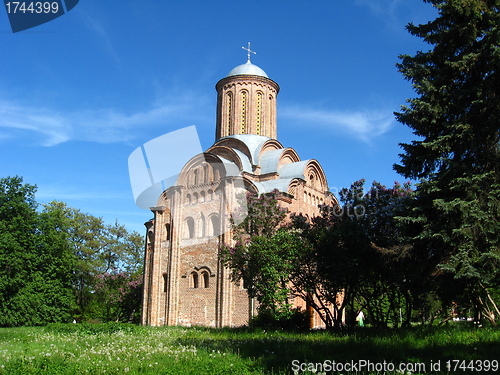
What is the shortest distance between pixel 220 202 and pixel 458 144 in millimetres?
13332

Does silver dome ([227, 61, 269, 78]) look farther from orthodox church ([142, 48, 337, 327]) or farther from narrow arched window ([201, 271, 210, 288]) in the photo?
narrow arched window ([201, 271, 210, 288])

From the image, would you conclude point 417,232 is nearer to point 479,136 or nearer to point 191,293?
point 479,136

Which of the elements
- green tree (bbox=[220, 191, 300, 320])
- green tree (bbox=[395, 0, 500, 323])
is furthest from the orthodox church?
green tree (bbox=[395, 0, 500, 323])

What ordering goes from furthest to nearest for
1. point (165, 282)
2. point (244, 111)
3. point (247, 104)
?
1. point (244, 111)
2. point (247, 104)
3. point (165, 282)

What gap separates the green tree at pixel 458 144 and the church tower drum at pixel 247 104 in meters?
15.6

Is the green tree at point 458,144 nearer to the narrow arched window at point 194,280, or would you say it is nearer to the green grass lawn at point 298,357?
the green grass lawn at point 298,357

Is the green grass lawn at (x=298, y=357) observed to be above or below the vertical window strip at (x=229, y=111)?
below

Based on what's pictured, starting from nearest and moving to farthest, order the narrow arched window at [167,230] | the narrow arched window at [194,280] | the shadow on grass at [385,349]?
1. the shadow on grass at [385,349]
2. the narrow arched window at [194,280]
3. the narrow arched window at [167,230]

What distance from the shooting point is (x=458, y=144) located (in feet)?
34.2

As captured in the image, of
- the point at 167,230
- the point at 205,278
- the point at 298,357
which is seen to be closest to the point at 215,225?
the point at 205,278

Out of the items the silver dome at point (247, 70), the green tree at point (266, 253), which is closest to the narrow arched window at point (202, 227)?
the green tree at point (266, 253)

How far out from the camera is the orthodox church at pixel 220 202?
70.0 feet

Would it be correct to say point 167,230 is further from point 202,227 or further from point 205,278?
point 205,278

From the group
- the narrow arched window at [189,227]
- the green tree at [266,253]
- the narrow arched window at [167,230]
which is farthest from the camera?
the narrow arched window at [167,230]
